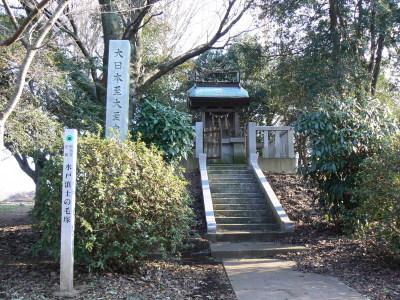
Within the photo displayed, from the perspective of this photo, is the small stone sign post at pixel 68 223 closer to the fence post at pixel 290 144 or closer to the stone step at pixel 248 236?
the stone step at pixel 248 236

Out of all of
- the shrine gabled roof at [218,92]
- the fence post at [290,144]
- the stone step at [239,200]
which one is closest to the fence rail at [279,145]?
the fence post at [290,144]

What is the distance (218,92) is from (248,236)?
7888 millimetres

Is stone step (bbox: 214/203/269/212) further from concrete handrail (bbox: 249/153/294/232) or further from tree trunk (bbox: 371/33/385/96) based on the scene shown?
tree trunk (bbox: 371/33/385/96)

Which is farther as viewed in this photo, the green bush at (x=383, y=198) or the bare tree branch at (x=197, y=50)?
the bare tree branch at (x=197, y=50)

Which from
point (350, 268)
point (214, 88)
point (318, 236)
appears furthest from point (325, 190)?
point (214, 88)

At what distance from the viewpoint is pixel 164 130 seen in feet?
26.2

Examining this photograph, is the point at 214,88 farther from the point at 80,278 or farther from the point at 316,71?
the point at 80,278

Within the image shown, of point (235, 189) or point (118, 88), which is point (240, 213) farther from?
point (118, 88)

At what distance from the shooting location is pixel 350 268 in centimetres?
594

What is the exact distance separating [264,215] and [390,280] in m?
4.16

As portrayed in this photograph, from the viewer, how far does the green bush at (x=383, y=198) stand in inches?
221

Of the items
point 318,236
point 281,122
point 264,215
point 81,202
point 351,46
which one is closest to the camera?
point 81,202

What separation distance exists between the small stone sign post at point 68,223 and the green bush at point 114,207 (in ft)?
0.74

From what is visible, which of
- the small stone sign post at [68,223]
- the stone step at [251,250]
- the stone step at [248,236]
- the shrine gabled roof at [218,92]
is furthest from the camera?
the shrine gabled roof at [218,92]
